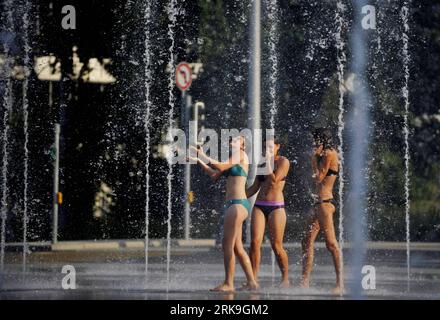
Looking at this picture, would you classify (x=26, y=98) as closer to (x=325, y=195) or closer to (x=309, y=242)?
(x=309, y=242)

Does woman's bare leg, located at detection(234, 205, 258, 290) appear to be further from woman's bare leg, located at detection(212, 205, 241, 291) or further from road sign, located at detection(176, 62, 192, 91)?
road sign, located at detection(176, 62, 192, 91)

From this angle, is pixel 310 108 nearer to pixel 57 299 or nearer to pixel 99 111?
pixel 99 111

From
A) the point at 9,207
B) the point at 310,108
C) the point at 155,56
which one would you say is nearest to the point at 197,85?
the point at 155,56

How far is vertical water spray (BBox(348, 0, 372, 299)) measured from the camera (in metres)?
32.5

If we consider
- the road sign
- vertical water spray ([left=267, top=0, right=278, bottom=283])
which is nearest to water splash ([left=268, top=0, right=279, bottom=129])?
vertical water spray ([left=267, top=0, right=278, bottom=283])

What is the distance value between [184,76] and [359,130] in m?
10.1

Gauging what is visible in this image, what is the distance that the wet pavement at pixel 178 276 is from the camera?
13527mm

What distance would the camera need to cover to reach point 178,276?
1688cm

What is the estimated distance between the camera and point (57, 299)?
1280 cm

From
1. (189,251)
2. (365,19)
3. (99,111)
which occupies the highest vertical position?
(365,19)

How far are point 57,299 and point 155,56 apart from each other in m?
18.8

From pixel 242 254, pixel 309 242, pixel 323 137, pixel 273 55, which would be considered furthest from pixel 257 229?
pixel 273 55

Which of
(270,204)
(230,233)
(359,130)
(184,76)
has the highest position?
(184,76)

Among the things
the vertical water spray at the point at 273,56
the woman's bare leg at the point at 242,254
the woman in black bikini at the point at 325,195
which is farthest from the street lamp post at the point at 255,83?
A: the vertical water spray at the point at 273,56
